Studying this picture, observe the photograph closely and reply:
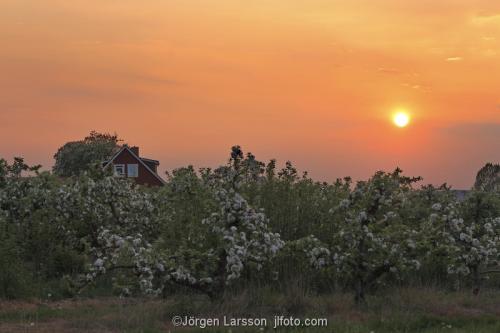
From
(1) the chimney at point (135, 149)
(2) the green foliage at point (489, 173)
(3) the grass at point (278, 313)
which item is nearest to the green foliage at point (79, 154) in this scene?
(1) the chimney at point (135, 149)

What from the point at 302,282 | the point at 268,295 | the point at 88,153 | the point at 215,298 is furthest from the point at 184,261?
the point at 88,153

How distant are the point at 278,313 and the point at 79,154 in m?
76.1

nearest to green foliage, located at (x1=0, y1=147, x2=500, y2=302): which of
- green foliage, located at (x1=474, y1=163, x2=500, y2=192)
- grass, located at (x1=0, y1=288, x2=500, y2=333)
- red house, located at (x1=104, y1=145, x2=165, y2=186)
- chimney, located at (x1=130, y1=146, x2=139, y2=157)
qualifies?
grass, located at (x1=0, y1=288, x2=500, y2=333)

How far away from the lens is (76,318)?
38.8 ft

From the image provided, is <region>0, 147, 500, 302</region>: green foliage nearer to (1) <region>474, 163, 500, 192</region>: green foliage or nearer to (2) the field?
(2) the field

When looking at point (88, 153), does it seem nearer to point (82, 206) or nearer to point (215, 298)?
point (82, 206)

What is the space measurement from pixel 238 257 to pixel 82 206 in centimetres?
846

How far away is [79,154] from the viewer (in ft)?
276

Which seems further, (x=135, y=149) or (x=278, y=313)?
(x=135, y=149)

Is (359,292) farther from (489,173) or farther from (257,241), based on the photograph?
(489,173)

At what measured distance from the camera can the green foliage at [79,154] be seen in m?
83.1

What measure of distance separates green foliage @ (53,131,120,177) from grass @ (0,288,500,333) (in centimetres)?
7038

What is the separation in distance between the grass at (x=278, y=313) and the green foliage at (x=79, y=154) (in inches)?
2771

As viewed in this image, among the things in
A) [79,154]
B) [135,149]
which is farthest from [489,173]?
[79,154]
